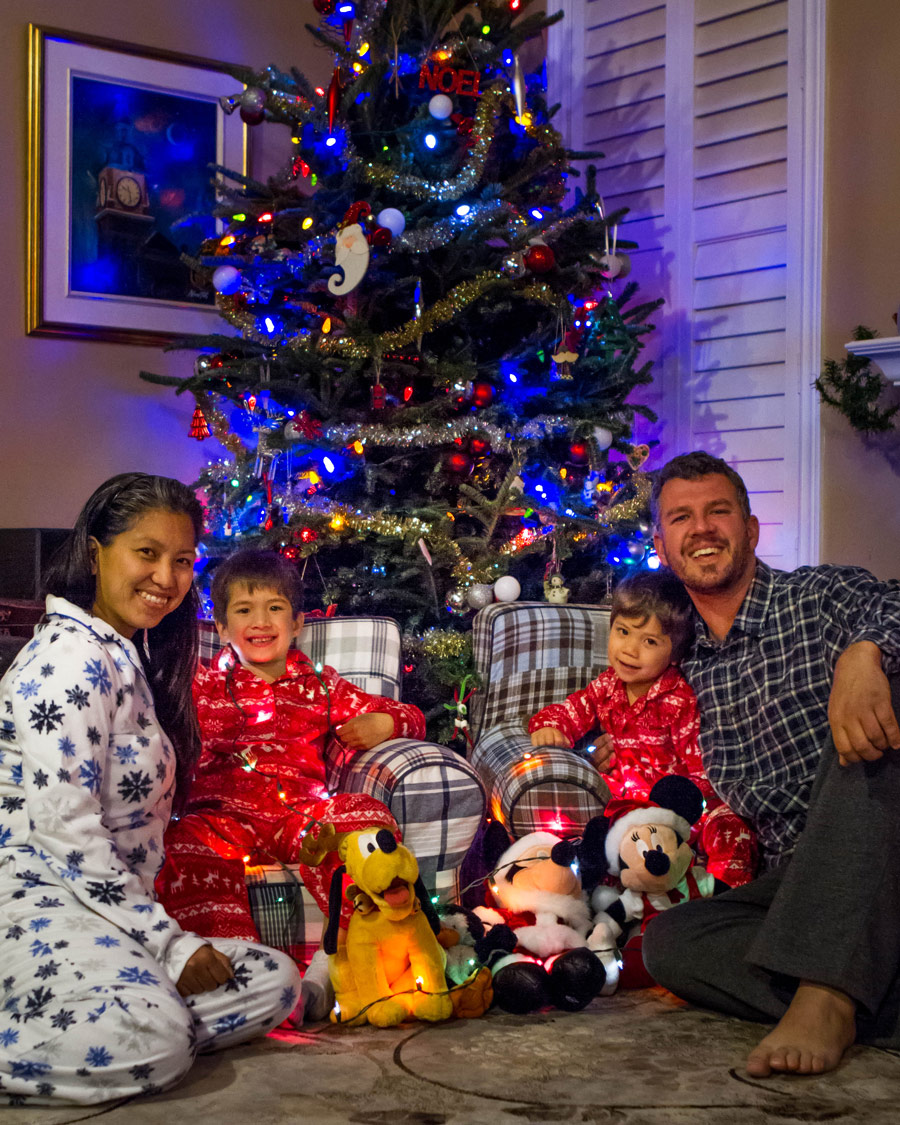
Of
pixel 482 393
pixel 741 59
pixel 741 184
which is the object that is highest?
pixel 741 59

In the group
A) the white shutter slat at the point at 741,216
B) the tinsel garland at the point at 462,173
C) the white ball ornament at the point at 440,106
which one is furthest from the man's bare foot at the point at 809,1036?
the white shutter slat at the point at 741,216

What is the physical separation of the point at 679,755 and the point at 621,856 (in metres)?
0.40

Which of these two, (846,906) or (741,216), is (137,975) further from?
(741,216)

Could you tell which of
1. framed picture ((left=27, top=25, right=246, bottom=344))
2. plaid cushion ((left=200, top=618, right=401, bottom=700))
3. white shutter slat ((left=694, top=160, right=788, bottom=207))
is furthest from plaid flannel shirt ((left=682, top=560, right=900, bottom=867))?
framed picture ((left=27, top=25, right=246, bottom=344))

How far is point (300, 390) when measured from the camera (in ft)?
11.8

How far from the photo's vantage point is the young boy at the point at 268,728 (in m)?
2.53

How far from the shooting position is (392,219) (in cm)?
344

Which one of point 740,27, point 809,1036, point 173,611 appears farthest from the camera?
point 740,27

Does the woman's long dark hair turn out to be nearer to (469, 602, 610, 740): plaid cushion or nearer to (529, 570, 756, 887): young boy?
(529, 570, 756, 887): young boy

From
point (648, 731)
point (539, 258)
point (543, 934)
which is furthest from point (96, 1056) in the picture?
point (539, 258)

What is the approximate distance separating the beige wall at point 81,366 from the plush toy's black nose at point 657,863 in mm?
2734

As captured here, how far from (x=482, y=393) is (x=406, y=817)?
1.54 metres

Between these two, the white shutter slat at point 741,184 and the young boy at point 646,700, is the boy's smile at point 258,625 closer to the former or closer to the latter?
the young boy at point 646,700

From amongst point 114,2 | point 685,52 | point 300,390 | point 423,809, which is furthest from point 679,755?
point 114,2
